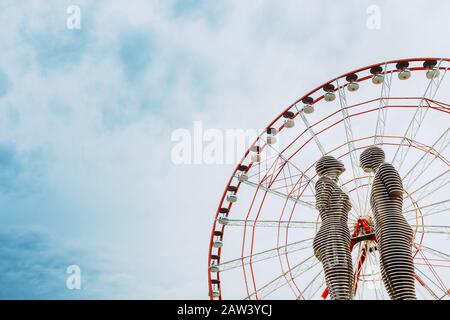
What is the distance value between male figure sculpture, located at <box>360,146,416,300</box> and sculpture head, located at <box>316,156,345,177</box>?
1.78 metres

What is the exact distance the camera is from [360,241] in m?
25.4

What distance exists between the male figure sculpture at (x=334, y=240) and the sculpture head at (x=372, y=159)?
142cm

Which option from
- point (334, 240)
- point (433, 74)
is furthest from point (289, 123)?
point (334, 240)

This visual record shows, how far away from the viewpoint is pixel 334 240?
69.6ft

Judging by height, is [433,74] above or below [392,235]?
above

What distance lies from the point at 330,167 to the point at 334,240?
12.3 feet

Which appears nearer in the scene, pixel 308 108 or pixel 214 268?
pixel 308 108

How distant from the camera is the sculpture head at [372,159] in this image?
23070 mm

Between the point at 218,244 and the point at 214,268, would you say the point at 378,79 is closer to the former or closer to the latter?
the point at 218,244

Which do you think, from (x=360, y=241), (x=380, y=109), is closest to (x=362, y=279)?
(x=360, y=241)

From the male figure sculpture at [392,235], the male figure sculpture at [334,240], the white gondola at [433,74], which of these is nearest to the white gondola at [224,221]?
the male figure sculpture at [334,240]

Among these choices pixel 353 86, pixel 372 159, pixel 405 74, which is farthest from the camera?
pixel 353 86
